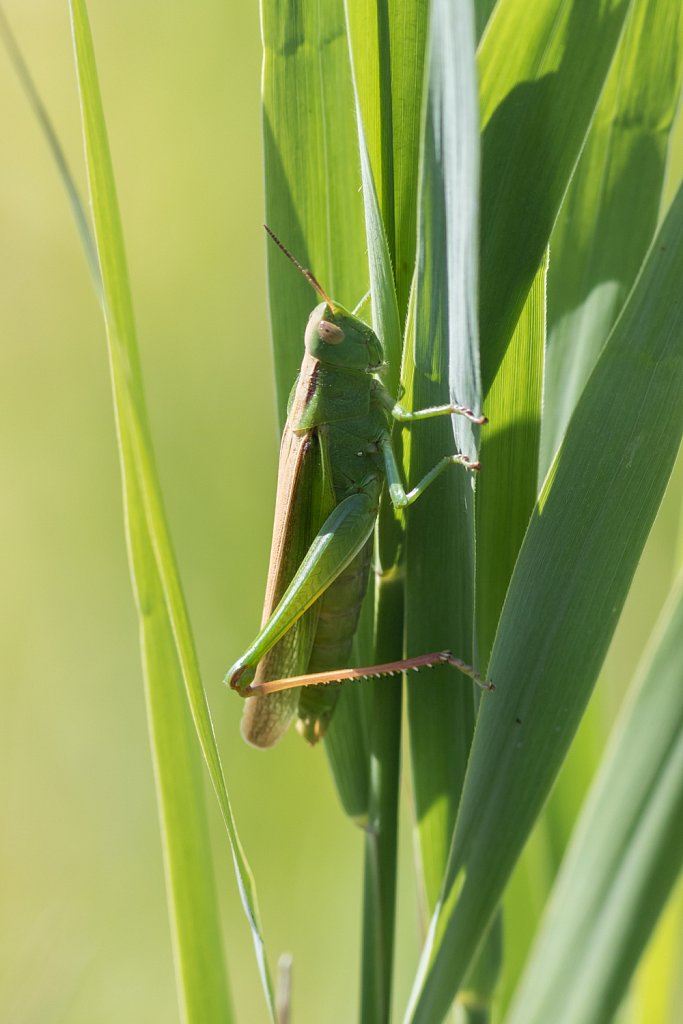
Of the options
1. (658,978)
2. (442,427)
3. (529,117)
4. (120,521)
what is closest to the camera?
(529,117)

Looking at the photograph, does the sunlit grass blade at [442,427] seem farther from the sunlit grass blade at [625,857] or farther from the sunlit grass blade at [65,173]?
the sunlit grass blade at [65,173]

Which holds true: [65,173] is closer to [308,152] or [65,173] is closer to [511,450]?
[308,152]

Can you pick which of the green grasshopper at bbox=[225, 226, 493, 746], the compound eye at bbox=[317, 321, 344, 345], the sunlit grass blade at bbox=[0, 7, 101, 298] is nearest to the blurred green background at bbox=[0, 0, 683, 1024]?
the green grasshopper at bbox=[225, 226, 493, 746]

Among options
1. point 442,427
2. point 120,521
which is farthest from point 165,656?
point 120,521

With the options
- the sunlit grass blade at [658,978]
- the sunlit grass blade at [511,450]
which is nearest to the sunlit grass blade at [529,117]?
the sunlit grass blade at [511,450]

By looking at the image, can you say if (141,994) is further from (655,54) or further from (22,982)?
(655,54)

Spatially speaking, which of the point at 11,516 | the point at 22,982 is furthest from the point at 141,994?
the point at 11,516
